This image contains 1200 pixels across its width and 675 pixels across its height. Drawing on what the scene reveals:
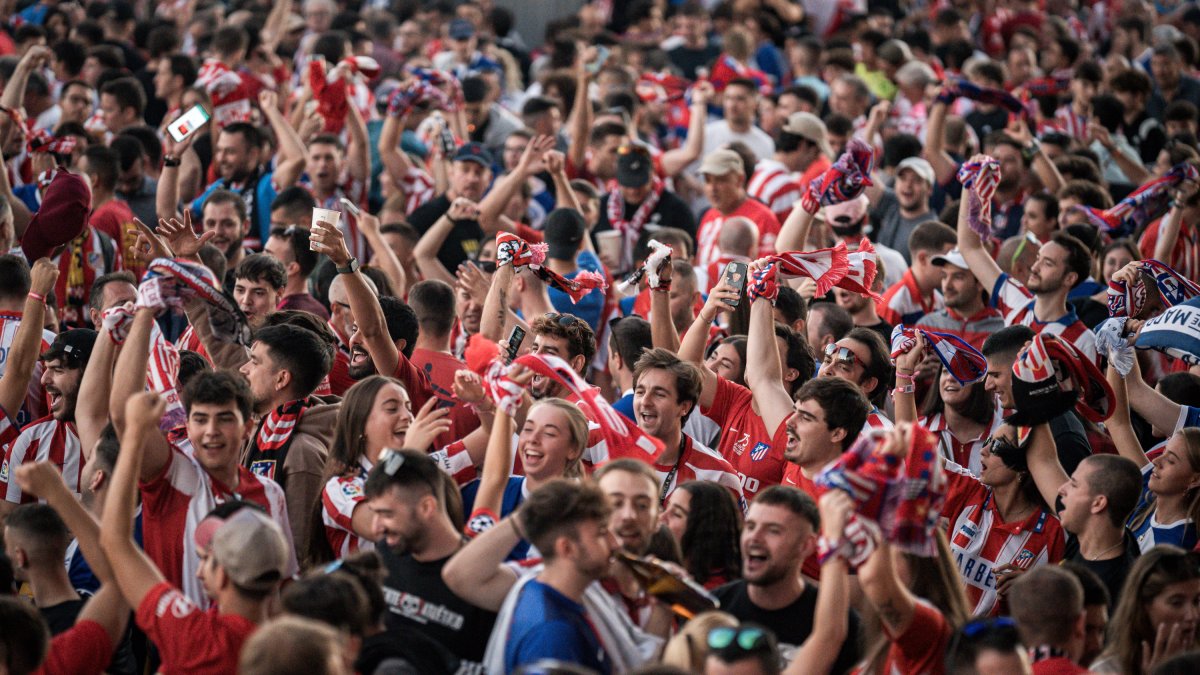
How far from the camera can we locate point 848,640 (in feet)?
15.0

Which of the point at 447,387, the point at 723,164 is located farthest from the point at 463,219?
the point at 447,387

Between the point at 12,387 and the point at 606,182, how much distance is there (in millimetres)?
6463

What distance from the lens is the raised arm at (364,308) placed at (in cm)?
648

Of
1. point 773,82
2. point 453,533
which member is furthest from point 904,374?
point 773,82

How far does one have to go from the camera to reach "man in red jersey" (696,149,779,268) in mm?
9859

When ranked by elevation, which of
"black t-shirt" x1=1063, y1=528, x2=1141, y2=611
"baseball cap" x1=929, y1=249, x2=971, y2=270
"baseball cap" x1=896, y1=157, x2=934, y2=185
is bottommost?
"baseball cap" x1=896, y1=157, x2=934, y2=185

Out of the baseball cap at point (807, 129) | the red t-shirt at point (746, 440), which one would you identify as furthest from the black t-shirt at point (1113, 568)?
the baseball cap at point (807, 129)

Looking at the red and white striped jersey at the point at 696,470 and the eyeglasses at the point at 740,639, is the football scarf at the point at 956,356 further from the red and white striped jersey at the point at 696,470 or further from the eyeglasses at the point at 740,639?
the eyeglasses at the point at 740,639

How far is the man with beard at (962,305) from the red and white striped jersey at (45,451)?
460 centimetres

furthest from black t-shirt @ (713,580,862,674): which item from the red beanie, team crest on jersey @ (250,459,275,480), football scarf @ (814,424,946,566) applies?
the red beanie

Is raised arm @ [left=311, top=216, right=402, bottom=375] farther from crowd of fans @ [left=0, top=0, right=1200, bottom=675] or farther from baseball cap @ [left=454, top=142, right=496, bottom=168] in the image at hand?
→ baseball cap @ [left=454, top=142, right=496, bottom=168]

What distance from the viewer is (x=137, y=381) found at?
5195 millimetres

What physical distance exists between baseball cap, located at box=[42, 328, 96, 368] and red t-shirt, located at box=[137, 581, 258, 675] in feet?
7.06

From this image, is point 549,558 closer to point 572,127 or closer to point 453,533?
point 453,533
